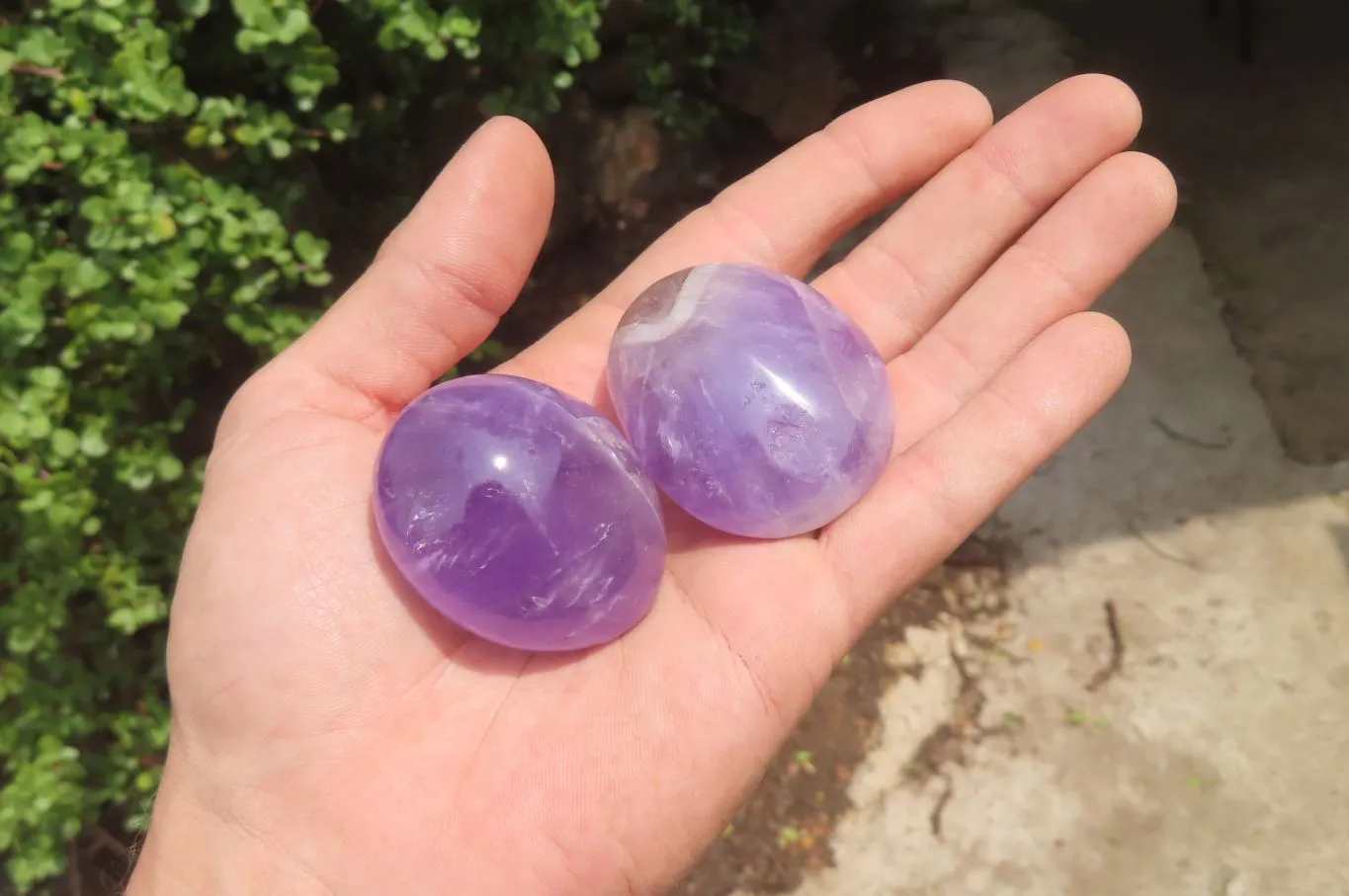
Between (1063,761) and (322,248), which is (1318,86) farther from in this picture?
(322,248)

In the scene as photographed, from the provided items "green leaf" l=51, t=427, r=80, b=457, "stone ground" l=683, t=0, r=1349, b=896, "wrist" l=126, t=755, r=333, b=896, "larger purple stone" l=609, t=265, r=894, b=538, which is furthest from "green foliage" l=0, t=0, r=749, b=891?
"stone ground" l=683, t=0, r=1349, b=896

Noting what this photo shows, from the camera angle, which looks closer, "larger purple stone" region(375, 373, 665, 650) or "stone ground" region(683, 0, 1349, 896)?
"larger purple stone" region(375, 373, 665, 650)

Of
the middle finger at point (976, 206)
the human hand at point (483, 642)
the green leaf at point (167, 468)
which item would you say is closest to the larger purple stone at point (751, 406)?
the human hand at point (483, 642)

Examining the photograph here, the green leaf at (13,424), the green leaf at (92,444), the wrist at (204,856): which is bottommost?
the wrist at (204,856)

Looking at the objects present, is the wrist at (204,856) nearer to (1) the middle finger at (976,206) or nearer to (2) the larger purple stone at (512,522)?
(2) the larger purple stone at (512,522)

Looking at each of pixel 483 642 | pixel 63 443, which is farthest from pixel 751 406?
pixel 63 443

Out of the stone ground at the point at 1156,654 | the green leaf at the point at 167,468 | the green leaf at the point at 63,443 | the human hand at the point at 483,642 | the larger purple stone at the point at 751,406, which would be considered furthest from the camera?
the stone ground at the point at 1156,654

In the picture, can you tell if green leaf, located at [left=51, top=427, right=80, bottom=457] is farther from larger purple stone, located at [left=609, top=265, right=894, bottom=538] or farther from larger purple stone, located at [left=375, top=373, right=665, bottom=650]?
larger purple stone, located at [left=609, top=265, right=894, bottom=538]
